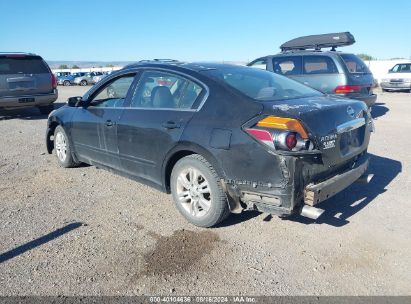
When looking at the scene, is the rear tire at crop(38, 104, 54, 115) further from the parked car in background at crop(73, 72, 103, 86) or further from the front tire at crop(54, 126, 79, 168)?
the parked car in background at crop(73, 72, 103, 86)

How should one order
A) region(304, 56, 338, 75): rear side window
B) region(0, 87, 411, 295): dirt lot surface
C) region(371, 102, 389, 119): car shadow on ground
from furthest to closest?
region(371, 102, 389, 119): car shadow on ground, region(304, 56, 338, 75): rear side window, region(0, 87, 411, 295): dirt lot surface

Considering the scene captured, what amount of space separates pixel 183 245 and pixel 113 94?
7.93 feet

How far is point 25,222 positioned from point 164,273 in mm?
1874

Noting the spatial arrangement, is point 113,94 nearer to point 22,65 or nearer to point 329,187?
point 329,187

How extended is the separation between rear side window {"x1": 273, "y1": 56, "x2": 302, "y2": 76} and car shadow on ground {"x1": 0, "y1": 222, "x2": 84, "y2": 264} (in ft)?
24.3

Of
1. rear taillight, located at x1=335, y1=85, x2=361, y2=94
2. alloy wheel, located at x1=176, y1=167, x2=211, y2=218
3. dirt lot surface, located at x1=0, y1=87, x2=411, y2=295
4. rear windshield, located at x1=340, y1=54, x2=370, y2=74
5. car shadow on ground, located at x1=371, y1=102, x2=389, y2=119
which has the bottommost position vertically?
car shadow on ground, located at x1=371, y1=102, x2=389, y2=119

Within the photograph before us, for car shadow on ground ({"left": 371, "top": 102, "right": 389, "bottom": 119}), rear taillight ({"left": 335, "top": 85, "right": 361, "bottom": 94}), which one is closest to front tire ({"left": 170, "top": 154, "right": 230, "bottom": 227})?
rear taillight ({"left": 335, "top": 85, "right": 361, "bottom": 94})

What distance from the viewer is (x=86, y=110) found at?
5102 mm

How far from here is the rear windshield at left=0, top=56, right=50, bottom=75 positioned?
33.5ft

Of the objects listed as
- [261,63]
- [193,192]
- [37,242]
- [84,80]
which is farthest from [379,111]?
[84,80]

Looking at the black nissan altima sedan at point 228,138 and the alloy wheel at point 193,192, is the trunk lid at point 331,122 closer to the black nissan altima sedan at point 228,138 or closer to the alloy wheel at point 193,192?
the black nissan altima sedan at point 228,138

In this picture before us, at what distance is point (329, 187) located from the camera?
328cm

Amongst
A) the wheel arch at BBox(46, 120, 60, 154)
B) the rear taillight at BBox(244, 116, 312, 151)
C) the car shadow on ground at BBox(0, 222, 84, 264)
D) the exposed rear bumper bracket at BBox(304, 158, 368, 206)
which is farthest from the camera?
the wheel arch at BBox(46, 120, 60, 154)

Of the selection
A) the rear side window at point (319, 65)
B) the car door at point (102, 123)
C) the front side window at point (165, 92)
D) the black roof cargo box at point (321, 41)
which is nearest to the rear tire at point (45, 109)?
the car door at point (102, 123)
